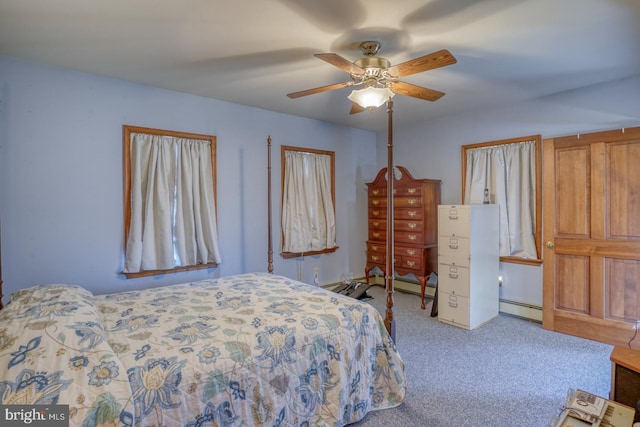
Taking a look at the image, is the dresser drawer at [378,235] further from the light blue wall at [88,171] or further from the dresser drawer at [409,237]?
the light blue wall at [88,171]

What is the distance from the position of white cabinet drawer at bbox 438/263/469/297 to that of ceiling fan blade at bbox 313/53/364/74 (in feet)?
7.81

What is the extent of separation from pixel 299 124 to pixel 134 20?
248 cm

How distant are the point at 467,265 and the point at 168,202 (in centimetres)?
323

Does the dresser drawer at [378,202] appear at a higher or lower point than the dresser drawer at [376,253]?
higher

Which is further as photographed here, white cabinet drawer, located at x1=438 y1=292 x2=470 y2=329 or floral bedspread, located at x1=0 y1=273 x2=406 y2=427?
white cabinet drawer, located at x1=438 y1=292 x2=470 y2=329

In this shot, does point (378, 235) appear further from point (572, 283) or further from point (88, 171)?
point (88, 171)

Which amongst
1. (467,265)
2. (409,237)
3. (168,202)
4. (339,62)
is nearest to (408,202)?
(409,237)

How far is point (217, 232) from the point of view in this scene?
143 inches

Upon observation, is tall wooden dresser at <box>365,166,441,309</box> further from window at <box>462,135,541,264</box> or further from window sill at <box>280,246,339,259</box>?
window sill at <box>280,246,339,259</box>

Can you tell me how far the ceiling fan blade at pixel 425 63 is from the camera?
186 centimetres

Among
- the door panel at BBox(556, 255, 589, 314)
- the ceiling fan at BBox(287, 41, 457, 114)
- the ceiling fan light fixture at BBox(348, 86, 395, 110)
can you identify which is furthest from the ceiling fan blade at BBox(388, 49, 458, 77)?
the door panel at BBox(556, 255, 589, 314)

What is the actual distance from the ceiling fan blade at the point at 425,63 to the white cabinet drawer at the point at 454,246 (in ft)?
6.73

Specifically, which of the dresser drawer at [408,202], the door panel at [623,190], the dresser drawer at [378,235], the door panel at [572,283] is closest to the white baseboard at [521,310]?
the door panel at [572,283]

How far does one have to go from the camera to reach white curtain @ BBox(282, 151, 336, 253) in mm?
4227
